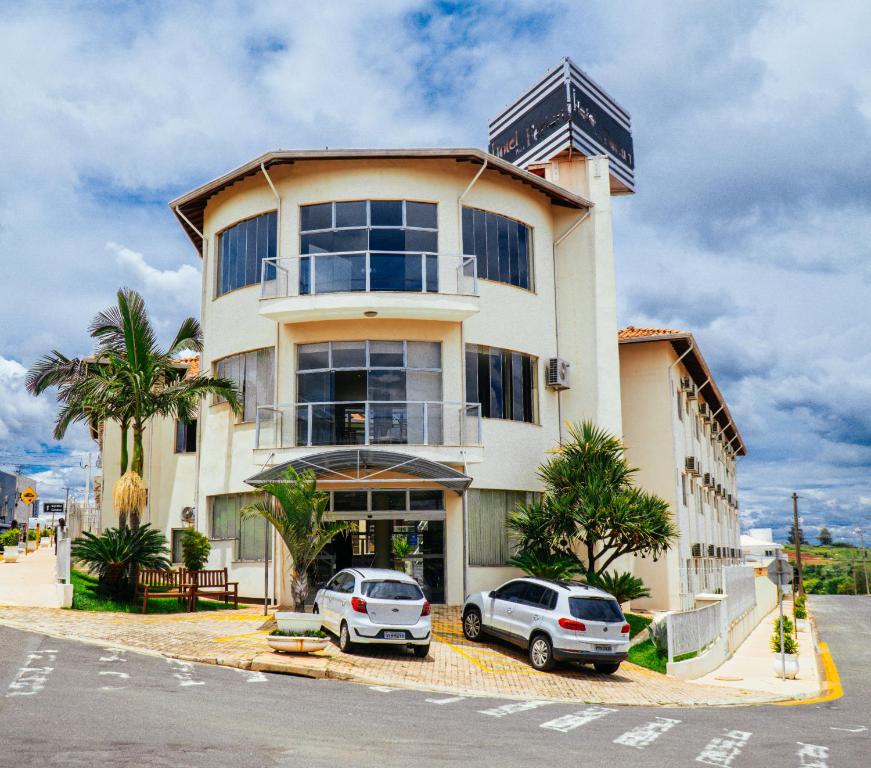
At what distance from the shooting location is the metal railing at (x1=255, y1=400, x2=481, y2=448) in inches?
890

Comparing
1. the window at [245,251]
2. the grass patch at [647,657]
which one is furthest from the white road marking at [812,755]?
the window at [245,251]

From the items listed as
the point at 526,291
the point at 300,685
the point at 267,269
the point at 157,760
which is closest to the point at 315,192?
the point at 267,269

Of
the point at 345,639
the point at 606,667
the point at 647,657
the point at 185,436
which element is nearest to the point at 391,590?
the point at 345,639

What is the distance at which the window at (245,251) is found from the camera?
24594mm

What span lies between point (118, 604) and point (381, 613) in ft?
24.1

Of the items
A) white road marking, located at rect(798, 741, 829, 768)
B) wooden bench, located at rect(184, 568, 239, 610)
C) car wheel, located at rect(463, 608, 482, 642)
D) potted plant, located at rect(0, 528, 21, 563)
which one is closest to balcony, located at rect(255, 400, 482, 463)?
wooden bench, located at rect(184, 568, 239, 610)

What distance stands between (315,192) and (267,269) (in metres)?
2.33

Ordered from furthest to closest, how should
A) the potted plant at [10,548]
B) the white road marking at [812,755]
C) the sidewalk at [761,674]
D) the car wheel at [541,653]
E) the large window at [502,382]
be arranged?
the potted plant at [10,548] → the large window at [502,382] → the sidewalk at [761,674] → the car wheel at [541,653] → the white road marking at [812,755]

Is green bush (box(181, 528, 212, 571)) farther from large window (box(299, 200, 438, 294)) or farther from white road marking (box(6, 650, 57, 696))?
white road marking (box(6, 650, 57, 696))

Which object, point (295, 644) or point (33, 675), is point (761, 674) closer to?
point (295, 644)

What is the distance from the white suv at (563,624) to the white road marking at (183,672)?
619 centimetres

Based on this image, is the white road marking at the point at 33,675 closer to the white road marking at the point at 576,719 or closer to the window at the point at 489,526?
the white road marking at the point at 576,719

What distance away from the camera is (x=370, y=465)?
2186 centimetres

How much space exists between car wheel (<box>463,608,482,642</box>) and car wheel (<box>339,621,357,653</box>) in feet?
10.0
